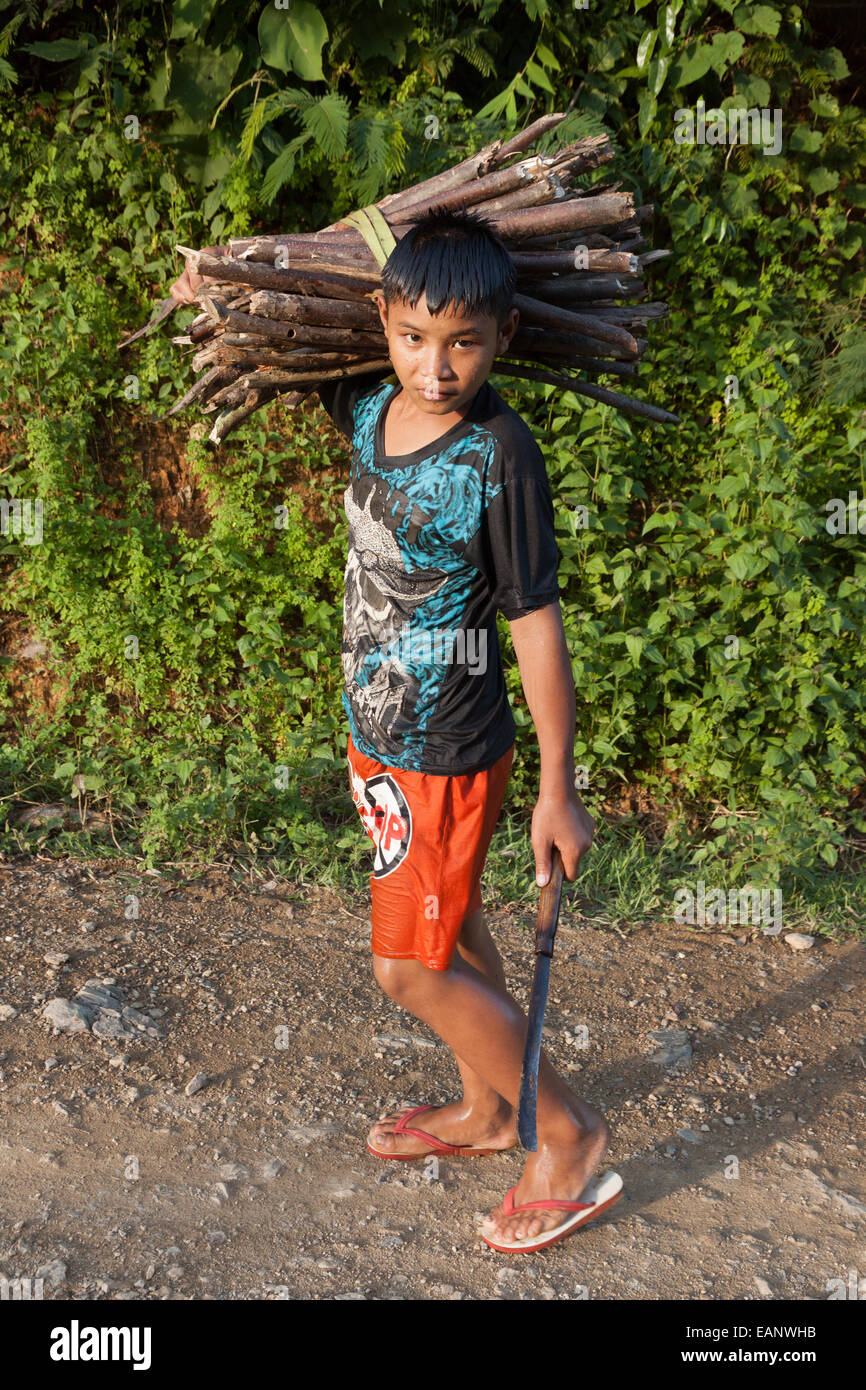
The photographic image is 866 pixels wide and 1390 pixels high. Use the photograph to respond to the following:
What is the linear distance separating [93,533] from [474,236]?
2875mm

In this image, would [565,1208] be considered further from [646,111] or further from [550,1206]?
[646,111]

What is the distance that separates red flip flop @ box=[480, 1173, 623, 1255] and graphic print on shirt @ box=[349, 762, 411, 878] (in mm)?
804

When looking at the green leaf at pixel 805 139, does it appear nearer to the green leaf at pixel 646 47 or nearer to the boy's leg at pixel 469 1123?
the green leaf at pixel 646 47

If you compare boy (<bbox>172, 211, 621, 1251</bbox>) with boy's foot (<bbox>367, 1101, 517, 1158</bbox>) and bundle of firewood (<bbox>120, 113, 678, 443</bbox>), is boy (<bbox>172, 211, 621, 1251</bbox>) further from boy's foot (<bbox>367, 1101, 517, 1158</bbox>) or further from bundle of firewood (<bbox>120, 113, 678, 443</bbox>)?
boy's foot (<bbox>367, 1101, 517, 1158</bbox>)

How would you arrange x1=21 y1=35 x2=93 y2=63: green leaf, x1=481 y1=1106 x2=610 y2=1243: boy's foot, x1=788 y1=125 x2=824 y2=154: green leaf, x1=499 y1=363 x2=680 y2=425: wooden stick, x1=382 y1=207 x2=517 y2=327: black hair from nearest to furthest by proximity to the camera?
x1=382 y1=207 x2=517 y2=327: black hair < x1=481 y1=1106 x2=610 y2=1243: boy's foot < x1=499 y1=363 x2=680 y2=425: wooden stick < x1=21 y1=35 x2=93 y2=63: green leaf < x1=788 y1=125 x2=824 y2=154: green leaf

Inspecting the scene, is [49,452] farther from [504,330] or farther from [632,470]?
[504,330]

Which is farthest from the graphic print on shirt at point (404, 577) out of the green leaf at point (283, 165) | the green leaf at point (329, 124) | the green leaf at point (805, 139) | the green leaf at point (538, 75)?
the green leaf at point (805, 139)

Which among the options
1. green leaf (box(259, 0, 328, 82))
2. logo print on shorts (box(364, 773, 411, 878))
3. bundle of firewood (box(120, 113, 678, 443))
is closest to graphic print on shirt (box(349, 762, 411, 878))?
logo print on shorts (box(364, 773, 411, 878))

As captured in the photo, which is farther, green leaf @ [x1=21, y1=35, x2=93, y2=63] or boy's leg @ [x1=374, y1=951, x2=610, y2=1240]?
green leaf @ [x1=21, y1=35, x2=93, y2=63]

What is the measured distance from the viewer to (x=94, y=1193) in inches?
101

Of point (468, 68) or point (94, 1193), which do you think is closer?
point (94, 1193)

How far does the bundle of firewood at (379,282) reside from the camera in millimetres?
2445

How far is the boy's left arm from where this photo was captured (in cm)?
220

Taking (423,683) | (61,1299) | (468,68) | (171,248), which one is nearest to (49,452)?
(171,248)
